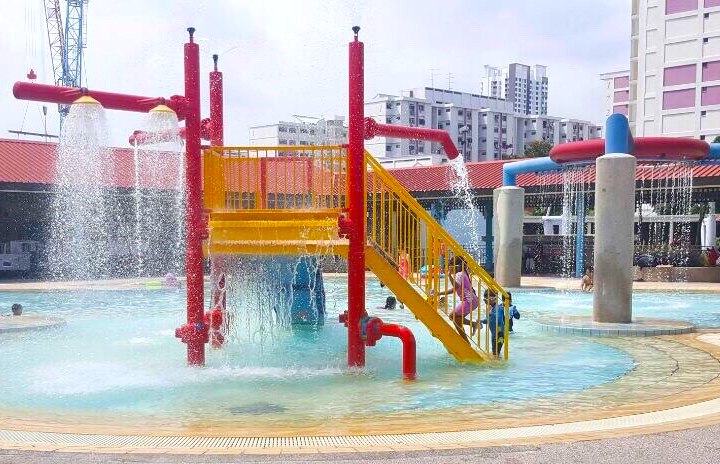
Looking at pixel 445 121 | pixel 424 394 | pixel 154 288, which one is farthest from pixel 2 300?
pixel 445 121

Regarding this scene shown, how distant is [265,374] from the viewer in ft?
33.8

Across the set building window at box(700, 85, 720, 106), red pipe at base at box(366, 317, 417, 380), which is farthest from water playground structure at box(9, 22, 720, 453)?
building window at box(700, 85, 720, 106)

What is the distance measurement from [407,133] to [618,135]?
4784 millimetres

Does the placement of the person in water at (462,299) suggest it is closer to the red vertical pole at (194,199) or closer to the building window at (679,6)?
the red vertical pole at (194,199)

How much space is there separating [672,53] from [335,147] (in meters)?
70.4

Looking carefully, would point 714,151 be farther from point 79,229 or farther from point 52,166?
point 79,229

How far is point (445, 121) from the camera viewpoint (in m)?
133

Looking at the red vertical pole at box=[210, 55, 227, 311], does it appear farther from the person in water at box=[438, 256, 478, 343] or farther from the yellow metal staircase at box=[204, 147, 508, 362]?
the person in water at box=[438, 256, 478, 343]

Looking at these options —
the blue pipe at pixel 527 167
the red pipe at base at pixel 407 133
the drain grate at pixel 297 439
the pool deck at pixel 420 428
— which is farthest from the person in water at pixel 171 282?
the drain grate at pixel 297 439

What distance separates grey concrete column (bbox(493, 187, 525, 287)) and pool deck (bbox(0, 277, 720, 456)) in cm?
1414

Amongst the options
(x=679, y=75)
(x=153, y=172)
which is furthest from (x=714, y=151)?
(x=679, y=75)

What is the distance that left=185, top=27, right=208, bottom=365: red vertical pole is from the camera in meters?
10.1

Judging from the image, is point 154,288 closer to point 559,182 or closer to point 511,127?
point 559,182

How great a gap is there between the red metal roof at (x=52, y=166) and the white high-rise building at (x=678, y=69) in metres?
55.0
